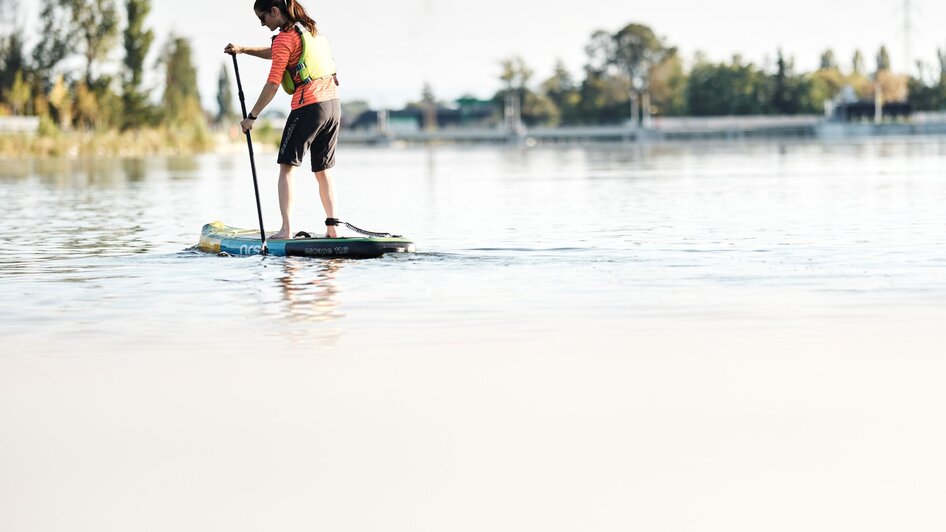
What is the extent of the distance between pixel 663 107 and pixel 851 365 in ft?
636

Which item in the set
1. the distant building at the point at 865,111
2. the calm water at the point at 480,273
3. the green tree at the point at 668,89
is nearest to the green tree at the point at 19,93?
the calm water at the point at 480,273

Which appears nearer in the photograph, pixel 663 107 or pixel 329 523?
pixel 329 523

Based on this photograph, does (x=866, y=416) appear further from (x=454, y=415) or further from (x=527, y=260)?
(x=527, y=260)

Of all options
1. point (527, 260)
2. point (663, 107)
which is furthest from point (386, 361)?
point (663, 107)

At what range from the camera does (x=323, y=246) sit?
12969mm

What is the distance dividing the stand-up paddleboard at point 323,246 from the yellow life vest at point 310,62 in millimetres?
1312

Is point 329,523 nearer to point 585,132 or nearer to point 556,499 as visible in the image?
point 556,499

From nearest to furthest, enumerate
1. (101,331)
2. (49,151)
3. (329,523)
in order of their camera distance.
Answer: (329,523)
(101,331)
(49,151)

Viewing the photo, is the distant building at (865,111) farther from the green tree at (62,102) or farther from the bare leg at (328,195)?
the bare leg at (328,195)

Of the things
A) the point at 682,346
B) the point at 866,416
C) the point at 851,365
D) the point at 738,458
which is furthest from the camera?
the point at 682,346

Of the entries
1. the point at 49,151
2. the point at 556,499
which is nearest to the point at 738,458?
the point at 556,499

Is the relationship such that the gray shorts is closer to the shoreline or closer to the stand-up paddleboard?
the stand-up paddleboard

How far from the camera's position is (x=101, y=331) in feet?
28.1

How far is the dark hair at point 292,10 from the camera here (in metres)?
12.8
